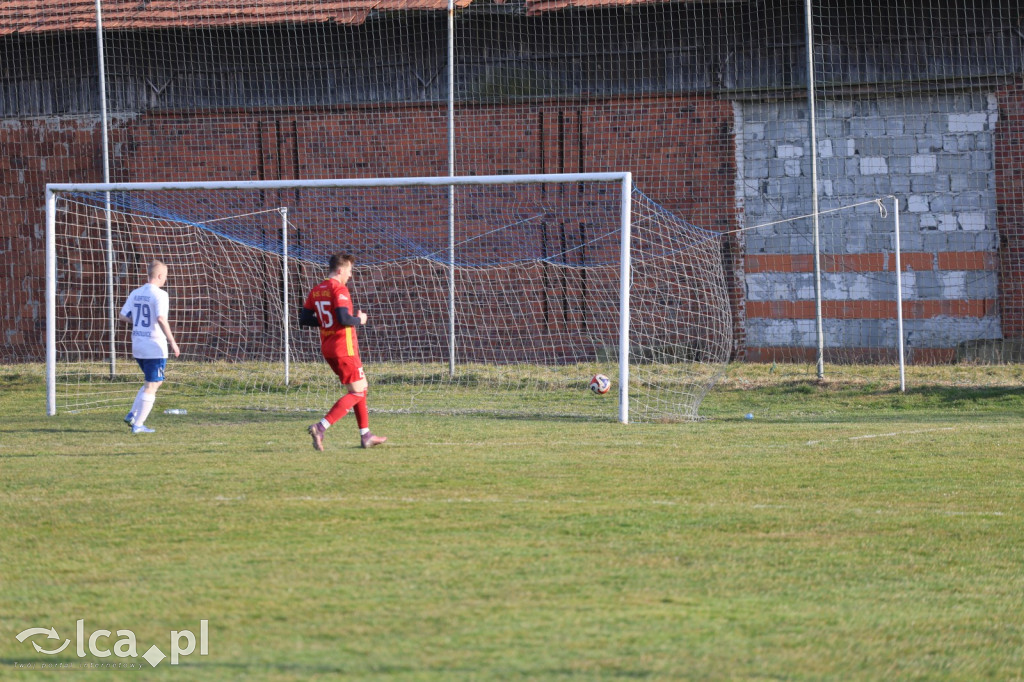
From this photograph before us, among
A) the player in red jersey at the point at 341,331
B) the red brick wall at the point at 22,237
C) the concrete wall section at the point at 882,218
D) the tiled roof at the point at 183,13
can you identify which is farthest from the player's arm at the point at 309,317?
the red brick wall at the point at 22,237

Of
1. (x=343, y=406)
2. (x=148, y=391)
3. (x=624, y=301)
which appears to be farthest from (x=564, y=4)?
(x=343, y=406)

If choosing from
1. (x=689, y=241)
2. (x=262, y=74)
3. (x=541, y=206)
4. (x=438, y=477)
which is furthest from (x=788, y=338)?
(x=438, y=477)

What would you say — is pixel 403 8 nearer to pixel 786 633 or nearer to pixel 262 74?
pixel 262 74

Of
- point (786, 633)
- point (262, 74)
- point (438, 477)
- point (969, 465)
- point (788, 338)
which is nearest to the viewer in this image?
point (786, 633)

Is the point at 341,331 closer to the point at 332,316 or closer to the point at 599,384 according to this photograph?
the point at 332,316

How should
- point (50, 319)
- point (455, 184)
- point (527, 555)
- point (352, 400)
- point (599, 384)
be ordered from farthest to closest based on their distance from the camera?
point (599, 384) → point (50, 319) → point (455, 184) → point (352, 400) → point (527, 555)

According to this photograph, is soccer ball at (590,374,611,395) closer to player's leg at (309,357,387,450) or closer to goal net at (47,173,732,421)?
goal net at (47,173,732,421)

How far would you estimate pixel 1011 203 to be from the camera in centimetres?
1761

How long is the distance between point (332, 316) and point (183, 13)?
12.2 m

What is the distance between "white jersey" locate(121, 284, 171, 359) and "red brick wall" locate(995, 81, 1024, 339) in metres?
13.0

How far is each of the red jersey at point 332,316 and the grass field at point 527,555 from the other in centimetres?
83

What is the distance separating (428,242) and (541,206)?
197 centimetres

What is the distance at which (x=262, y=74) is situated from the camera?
19703mm

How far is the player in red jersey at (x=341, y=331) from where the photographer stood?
9.29 meters
